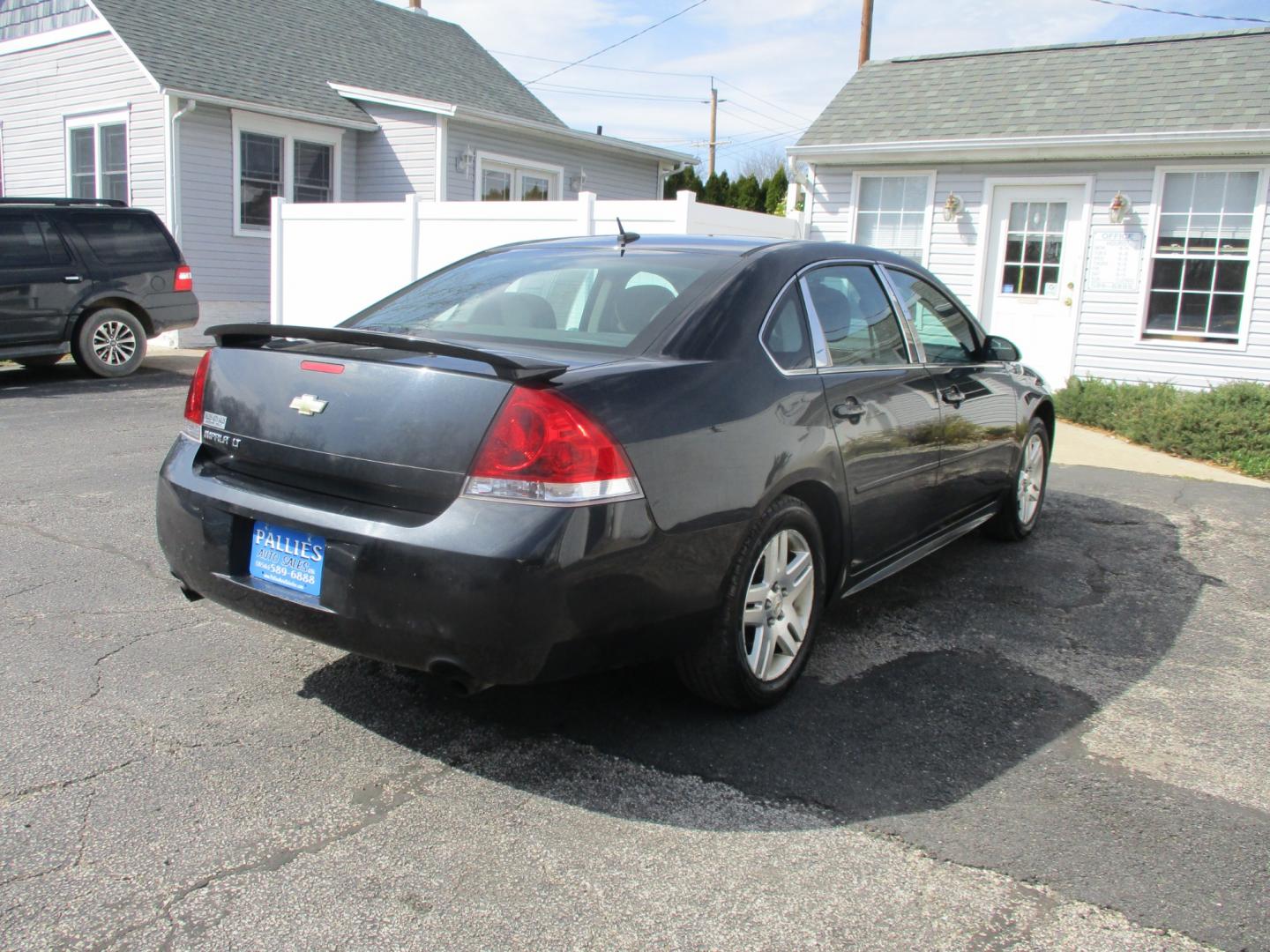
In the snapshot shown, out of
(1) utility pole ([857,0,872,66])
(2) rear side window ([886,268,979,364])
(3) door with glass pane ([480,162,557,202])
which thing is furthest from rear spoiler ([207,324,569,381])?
(1) utility pole ([857,0,872,66])

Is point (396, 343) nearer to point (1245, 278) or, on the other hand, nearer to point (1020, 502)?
point (1020, 502)

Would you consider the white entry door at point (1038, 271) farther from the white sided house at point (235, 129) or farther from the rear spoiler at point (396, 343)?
the rear spoiler at point (396, 343)

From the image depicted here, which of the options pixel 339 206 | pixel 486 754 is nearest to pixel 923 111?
pixel 339 206

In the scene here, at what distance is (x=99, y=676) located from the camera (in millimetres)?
3688

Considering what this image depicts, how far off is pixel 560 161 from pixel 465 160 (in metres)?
2.39

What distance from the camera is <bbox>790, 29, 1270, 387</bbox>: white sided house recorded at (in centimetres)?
1138

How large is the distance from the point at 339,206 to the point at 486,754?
11.5 metres

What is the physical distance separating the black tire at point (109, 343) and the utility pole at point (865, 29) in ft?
52.0

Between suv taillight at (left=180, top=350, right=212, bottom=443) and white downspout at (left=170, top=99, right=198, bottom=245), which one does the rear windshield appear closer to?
suv taillight at (left=180, top=350, right=212, bottom=443)

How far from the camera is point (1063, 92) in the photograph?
12.6 meters

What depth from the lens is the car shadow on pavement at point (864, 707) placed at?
10.4 feet

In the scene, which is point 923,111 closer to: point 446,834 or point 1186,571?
point 1186,571

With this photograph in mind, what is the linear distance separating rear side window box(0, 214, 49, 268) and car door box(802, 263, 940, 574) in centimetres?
957

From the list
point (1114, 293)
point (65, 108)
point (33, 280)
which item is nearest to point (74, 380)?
point (33, 280)
